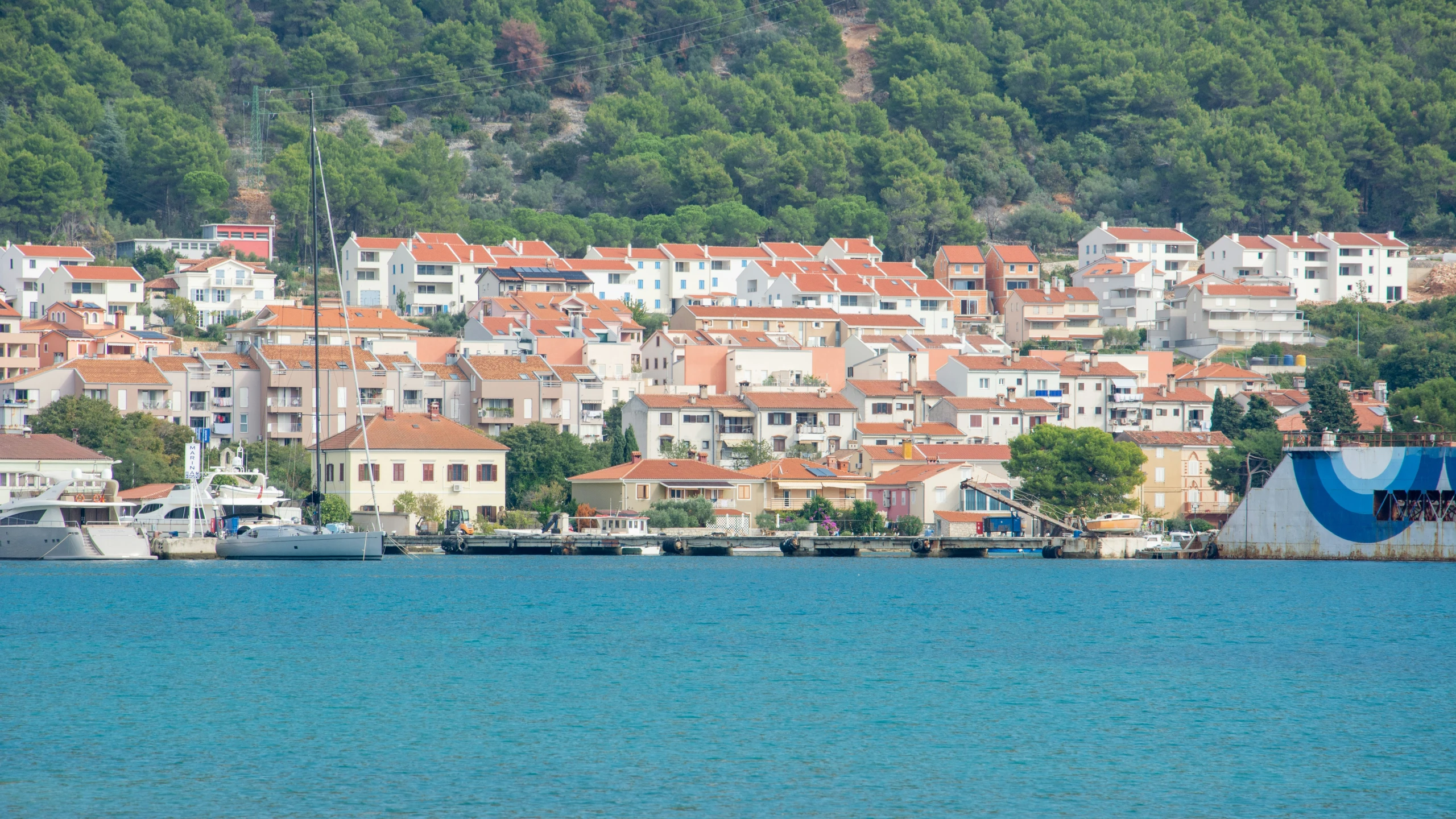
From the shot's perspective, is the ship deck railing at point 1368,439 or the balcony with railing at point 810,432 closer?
the ship deck railing at point 1368,439

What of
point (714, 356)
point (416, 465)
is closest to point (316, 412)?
point (416, 465)

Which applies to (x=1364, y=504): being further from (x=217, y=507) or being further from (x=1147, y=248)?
(x=1147, y=248)

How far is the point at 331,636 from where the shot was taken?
38.2 meters

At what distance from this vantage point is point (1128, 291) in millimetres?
111000

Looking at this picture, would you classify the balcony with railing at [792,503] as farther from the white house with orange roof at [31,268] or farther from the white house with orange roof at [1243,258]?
the white house with orange roof at [1243,258]

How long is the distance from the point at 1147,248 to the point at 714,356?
3973cm

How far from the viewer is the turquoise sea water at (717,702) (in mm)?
21984

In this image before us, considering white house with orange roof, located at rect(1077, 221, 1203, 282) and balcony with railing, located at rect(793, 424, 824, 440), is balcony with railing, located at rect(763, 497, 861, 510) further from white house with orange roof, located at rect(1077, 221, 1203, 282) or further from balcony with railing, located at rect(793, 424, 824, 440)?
white house with orange roof, located at rect(1077, 221, 1203, 282)

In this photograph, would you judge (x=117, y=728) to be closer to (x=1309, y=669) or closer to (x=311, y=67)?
(x=1309, y=669)

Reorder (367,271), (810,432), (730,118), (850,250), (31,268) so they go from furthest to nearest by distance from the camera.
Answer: (730,118)
(850,250)
(367,271)
(31,268)
(810,432)

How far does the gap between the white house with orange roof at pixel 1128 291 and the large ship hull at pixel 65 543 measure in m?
65.8

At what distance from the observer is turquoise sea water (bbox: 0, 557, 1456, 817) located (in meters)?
22.0

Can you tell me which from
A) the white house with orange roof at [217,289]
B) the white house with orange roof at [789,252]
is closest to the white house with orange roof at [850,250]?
the white house with orange roof at [789,252]

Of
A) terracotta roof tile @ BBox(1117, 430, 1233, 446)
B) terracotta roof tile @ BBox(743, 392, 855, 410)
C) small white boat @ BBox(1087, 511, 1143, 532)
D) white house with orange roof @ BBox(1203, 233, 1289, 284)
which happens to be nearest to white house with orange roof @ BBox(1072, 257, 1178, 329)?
white house with orange roof @ BBox(1203, 233, 1289, 284)
